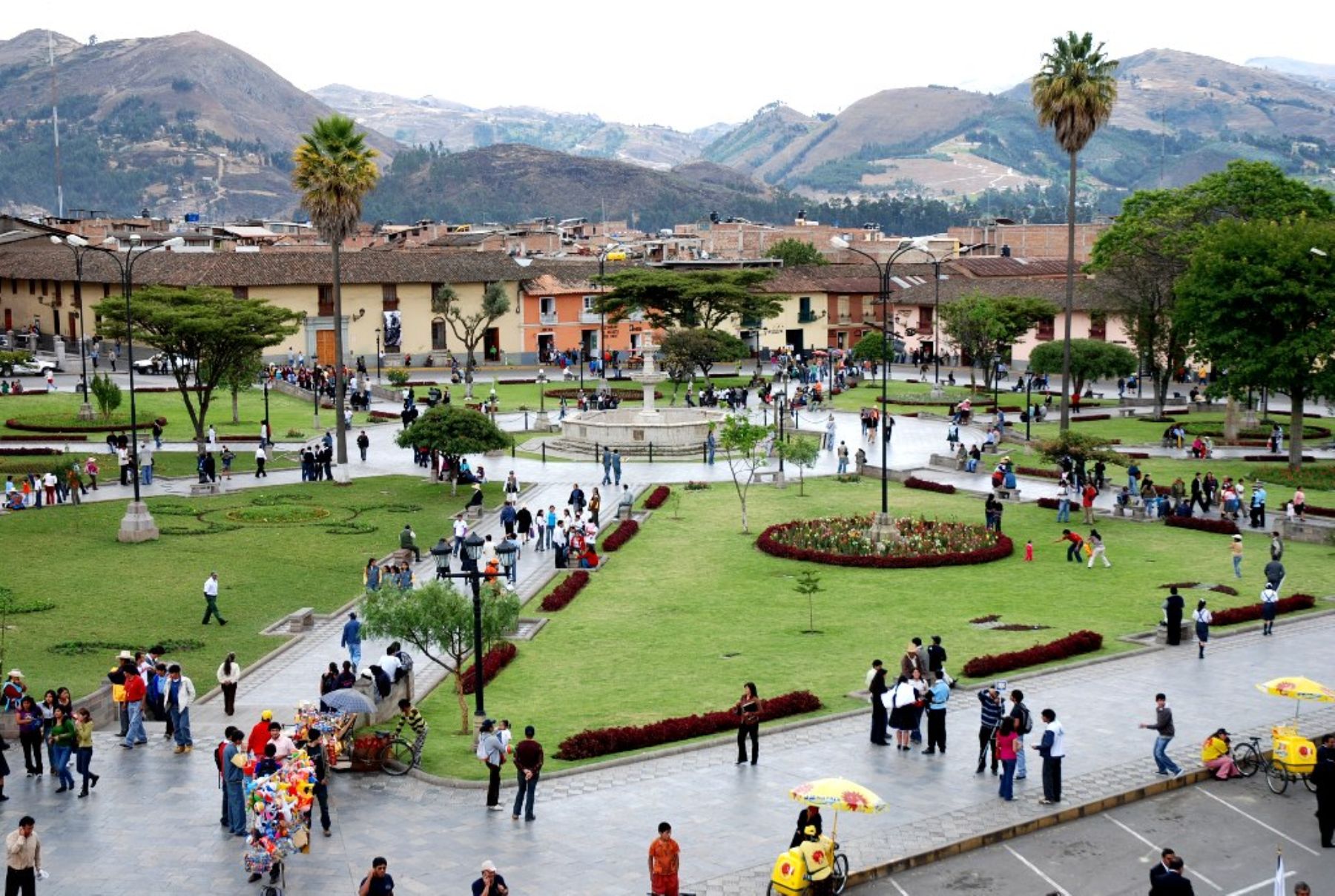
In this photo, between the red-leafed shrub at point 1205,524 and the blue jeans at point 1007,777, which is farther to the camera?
the red-leafed shrub at point 1205,524

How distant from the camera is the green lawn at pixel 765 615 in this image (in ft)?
76.1

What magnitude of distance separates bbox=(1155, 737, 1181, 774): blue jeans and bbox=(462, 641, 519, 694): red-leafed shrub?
31.7 feet

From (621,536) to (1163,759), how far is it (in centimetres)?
1850

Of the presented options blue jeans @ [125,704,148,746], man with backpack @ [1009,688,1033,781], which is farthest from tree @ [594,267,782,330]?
man with backpack @ [1009,688,1033,781]

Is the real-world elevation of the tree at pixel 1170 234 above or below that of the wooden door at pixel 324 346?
above

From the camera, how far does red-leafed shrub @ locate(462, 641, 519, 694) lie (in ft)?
78.2

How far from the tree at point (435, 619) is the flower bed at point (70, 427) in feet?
107

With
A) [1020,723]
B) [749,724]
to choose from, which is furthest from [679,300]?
[1020,723]

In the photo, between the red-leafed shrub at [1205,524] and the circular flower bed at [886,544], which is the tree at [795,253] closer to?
the red-leafed shrub at [1205,524]

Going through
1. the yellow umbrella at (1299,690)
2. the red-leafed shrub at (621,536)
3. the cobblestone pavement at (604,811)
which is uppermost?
the yellow umbrella at (1299,690)

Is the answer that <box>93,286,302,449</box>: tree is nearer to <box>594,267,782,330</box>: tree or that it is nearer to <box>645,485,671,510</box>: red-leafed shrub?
<box>645,485,671,510</box>: red-leafed shrub

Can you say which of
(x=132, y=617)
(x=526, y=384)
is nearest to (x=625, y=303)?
(x=526, y=384)

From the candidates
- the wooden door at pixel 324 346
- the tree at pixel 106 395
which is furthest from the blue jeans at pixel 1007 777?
the wooden door at pixel 324 346

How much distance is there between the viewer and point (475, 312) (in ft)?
283
